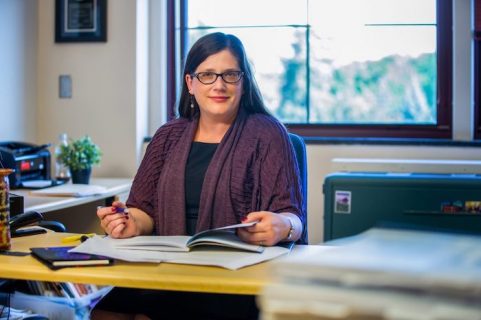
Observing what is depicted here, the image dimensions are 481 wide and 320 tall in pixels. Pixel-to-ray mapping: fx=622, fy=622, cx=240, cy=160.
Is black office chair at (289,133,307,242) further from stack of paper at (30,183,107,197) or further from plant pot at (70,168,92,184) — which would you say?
plant pot at (70,168,92,184)

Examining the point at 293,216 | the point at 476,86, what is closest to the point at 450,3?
the point at 476,86

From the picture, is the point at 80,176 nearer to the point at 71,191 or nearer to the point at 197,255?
the point at 71,191

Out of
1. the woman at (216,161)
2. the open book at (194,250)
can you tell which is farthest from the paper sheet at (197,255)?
the woman at (216,161)

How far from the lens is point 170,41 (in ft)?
12.3

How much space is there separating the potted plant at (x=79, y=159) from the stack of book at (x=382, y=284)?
261 centimetres

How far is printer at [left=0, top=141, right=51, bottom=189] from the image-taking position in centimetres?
279

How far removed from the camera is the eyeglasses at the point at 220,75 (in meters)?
1.86

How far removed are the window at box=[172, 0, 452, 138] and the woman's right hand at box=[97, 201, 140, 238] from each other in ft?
6.80

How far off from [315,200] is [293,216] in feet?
5.96

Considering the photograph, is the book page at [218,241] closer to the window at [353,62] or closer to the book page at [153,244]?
the book page at [153,244]

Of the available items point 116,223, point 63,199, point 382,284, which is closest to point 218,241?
point 116,223

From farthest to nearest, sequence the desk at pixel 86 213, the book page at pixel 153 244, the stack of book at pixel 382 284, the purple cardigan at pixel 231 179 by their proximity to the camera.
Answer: the desk at pixel 86 213, the purple cardigan at pixel 231 179, the book page at pixel 153 244, the stack of book at pixel 382 284

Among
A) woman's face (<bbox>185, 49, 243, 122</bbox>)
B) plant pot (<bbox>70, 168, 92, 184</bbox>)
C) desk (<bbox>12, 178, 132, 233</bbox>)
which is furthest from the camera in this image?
plant pot (<bbox>70, 168, 92, 184</bbox>)

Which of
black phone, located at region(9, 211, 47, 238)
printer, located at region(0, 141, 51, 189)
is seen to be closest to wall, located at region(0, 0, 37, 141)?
printer, located at region(0, 141, 51, 189)
